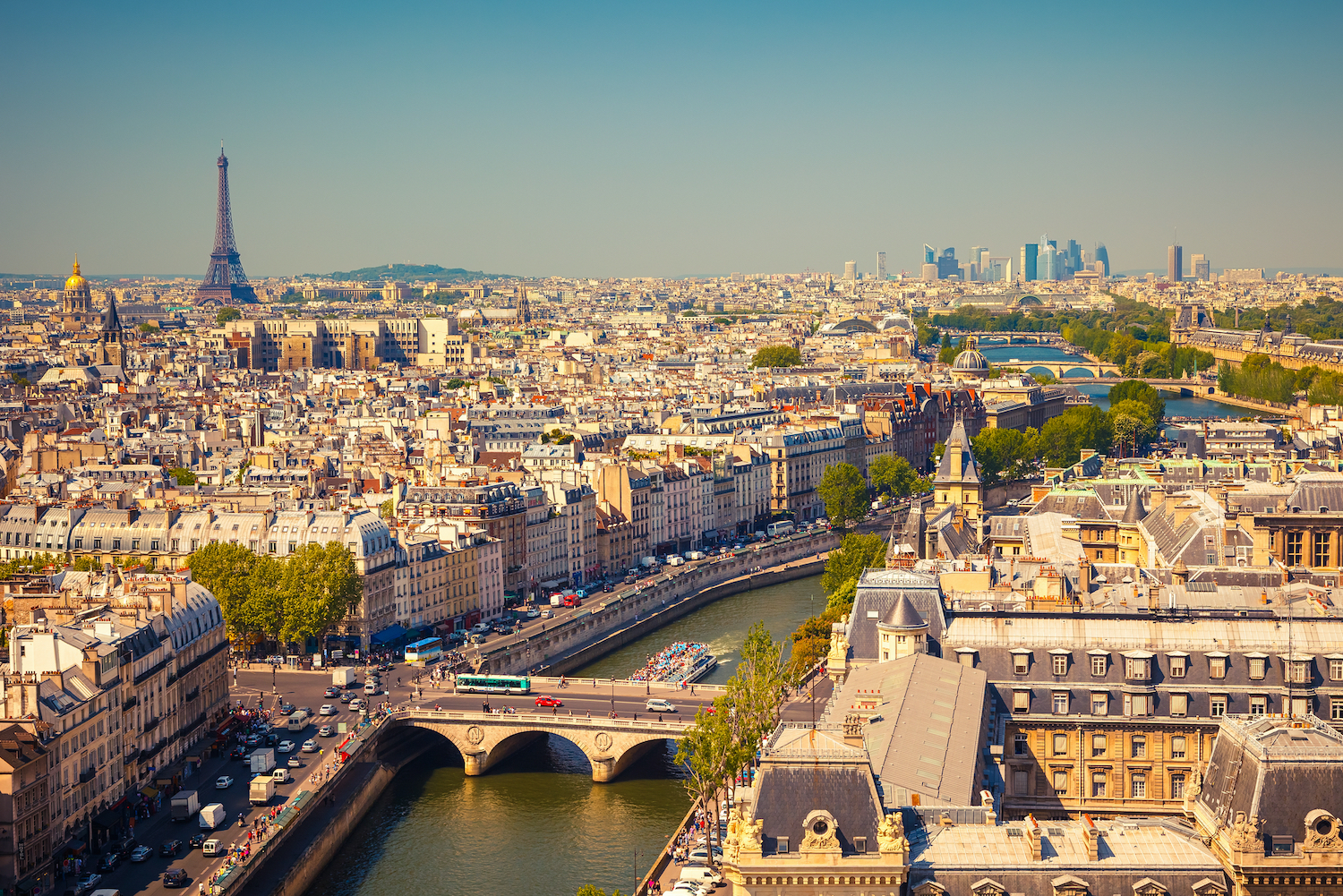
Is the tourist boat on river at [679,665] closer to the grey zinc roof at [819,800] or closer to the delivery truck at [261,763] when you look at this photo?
the delivery truck at [261,763]

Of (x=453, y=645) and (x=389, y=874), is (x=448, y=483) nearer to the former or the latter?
(x=453, y=645)

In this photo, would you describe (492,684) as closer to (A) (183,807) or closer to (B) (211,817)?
(A) (183,807)

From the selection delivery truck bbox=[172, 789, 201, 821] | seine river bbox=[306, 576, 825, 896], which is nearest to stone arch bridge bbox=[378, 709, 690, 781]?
seine river bbox=[306, 576, 825, 896]

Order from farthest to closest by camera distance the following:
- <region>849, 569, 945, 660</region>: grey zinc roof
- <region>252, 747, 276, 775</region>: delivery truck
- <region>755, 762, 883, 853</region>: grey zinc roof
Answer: <region>252, 747, 276, 775</region>: delivery truck → <region>849, 569, 945, 660</region>: grey zinc roof → <region>755, 762, 883, 853</region>: grey zinc roof

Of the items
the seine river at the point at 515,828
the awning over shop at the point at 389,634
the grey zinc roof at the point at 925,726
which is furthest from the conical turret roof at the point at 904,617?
the awning over shop at the point at 389,634

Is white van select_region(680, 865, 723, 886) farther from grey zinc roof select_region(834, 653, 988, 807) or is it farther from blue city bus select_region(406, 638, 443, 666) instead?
blue city bus select_region(406, 638, 443, 666)

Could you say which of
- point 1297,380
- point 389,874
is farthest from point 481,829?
point 1297,380
